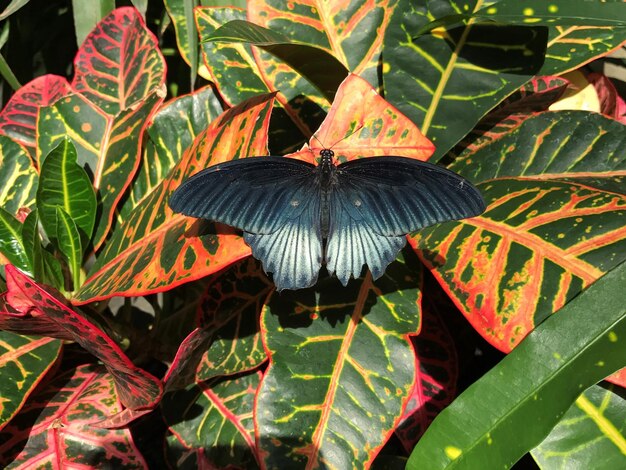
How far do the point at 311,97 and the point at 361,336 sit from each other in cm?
37

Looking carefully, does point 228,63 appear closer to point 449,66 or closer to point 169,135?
point 169,135

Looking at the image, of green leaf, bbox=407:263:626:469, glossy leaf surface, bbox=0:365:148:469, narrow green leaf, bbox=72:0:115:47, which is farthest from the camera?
narrow green leaf, bbox=72:0:115:47

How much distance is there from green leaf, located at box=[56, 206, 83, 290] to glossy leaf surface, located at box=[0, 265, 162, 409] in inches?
4.5

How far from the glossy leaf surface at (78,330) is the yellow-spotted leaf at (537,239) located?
0.38 metres

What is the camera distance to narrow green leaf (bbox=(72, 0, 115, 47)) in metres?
1.29

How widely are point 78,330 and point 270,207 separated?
26 centimetres

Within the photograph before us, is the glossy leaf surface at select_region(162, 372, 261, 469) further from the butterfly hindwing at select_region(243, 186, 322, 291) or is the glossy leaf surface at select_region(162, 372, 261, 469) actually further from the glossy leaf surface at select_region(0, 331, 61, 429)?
the butterfly hindwing at select_region(243, 186, 322, 291)

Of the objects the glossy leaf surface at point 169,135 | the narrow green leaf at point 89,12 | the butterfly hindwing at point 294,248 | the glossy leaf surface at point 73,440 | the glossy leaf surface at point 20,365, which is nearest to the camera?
the butterfly hindwing at point 294,248

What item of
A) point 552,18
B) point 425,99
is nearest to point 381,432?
point 425,99

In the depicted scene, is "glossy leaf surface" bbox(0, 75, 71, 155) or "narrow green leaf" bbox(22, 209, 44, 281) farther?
"glossy leaf surface" bbox(0, 75, 71, 155)

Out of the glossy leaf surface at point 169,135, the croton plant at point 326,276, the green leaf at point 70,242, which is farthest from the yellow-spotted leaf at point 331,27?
the green leaf at point 70,242

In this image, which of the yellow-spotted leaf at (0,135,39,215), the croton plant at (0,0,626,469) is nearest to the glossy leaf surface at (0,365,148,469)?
the croton plant at (0,0,626,469)

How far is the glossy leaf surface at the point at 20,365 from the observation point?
924 millimetres

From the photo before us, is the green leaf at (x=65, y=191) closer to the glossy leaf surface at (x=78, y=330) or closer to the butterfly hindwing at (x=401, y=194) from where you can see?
the glossy leaf surface at (x=78, y=330)
